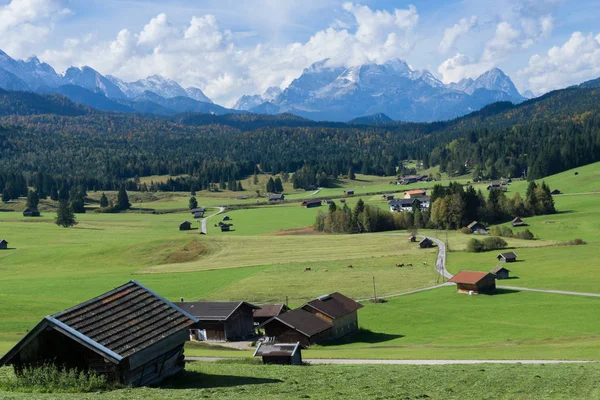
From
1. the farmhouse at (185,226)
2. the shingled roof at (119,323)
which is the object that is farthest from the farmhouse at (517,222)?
the shingled roof at (119,323)

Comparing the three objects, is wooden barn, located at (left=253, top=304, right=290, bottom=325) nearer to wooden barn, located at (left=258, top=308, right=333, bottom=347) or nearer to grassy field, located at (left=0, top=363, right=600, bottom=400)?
wooden barn, located at (left=258, top=308, right=333, bottom=347)

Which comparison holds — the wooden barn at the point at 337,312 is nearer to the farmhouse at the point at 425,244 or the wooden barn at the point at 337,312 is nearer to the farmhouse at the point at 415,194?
the farmhouse at the point at 425,244

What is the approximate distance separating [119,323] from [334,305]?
37.9 meters

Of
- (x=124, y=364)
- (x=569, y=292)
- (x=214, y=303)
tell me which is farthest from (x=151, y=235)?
(x=124, y=364)

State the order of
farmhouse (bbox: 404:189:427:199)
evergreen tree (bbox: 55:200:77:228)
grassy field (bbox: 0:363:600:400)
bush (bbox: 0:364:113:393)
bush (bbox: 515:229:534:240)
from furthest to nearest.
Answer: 1. farmhouse (bbox: 404:189:427:199)
2. evergreen tree (bbox: 55:200:77:228)
3. bush (bbox: 515:229:534:240)
4. bush (bbox: 0:364:113:393)
5. grassy field (bbox: 0:363:600:400)

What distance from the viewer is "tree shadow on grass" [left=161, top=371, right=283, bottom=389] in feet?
84.8

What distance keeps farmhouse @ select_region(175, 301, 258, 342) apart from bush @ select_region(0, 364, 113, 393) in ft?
123

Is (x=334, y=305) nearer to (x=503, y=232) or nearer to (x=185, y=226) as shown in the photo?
(x=503, y=232)

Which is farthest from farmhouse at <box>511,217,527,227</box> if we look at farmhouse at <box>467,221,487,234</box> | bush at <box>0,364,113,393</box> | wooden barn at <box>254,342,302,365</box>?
bush at <box>0,364,113,393</box>

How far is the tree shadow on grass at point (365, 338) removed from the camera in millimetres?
56294

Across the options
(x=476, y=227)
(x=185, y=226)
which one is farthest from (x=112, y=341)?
(x=185, y=226)

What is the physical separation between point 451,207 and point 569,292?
7232cm

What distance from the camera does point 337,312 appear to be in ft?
198

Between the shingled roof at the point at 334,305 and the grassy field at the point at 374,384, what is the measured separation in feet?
94.6
